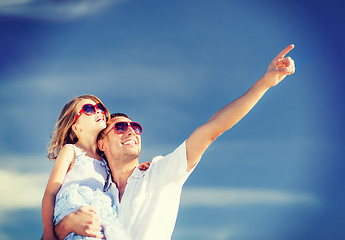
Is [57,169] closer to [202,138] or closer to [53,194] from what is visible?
[53,194]

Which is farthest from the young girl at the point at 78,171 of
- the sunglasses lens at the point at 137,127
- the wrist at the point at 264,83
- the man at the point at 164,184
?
the wrist at the point at 264,83

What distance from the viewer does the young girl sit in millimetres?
4945

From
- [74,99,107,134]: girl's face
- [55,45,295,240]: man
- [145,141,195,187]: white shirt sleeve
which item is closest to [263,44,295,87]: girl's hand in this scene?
[55,45,295,240]: man

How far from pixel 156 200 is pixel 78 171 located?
119cm

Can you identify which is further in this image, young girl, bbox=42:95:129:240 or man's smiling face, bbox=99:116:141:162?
man's smiling face, bbox=99:116:141:162

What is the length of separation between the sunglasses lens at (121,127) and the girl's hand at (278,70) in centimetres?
254

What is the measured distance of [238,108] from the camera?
445 centimetres

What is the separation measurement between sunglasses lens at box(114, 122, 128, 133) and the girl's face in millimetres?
193

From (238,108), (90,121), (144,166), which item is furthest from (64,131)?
(238,108)

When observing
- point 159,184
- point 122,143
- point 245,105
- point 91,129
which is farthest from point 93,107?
point 245,105

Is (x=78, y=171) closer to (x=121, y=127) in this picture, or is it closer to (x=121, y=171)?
(x=121, y=171)

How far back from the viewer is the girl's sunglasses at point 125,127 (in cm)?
611

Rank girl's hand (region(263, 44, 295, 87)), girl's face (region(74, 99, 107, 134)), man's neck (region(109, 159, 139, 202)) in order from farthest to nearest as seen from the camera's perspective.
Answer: girl's face (region(74, 99, 107, 134)) < man's neck (region(109, 159, 139, 202)) < girl's hand (region(263, 44, 295, 87))

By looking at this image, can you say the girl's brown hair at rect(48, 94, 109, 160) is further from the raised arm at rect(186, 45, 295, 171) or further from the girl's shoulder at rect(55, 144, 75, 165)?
the raised arm at rect(186, 45, 295, 171)
